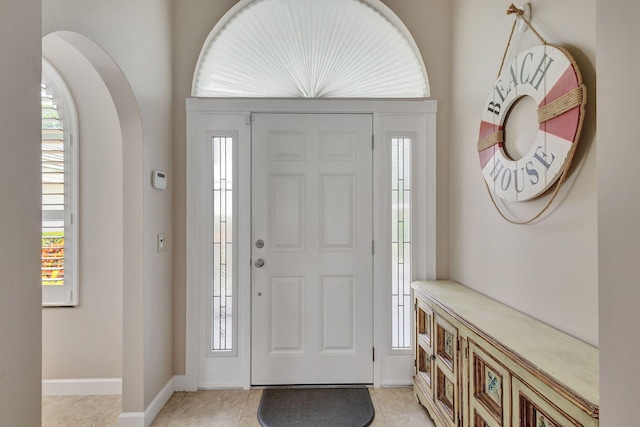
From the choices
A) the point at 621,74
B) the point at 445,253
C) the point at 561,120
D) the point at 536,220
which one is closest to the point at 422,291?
the point at 445,253

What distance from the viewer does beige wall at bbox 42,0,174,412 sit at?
1.84 m

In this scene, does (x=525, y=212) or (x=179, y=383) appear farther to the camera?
(x=179, y=383)

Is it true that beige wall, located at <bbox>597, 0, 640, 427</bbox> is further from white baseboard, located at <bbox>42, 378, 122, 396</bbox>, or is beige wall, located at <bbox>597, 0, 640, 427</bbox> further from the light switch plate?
white baseboard, located at <bbox>42, 378, 122, 396</bbox>

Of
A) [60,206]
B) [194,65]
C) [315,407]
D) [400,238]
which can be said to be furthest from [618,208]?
[60,206]

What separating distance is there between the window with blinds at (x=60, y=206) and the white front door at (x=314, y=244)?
49.7 inches

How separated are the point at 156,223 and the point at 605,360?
2.24m

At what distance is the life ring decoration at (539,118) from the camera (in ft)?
4.23

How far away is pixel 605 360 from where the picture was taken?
0.70m

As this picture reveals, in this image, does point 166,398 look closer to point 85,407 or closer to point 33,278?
point 85,407

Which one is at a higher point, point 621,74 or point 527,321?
point 621,74

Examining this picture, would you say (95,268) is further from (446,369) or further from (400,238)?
(446,369)

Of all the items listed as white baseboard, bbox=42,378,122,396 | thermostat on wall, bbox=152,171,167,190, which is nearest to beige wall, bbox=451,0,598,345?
thermostat on wall, bbox=152,171,167,190

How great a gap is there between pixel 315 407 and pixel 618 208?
2098mm

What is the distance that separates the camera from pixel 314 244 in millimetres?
2488
